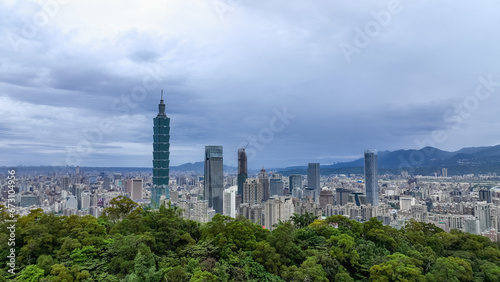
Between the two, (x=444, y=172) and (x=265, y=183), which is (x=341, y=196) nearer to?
(x=265, y=183)

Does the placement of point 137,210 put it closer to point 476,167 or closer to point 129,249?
point 129,249

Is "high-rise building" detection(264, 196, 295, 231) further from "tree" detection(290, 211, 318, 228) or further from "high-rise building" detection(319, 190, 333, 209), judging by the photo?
"high-rise building" detection(319, 190, 333, 209)

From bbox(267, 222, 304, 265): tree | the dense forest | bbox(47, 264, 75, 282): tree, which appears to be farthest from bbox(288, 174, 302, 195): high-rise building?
bbox(47, 264, 75, 282): tree

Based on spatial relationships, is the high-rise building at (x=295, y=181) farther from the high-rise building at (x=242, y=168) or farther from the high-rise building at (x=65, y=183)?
the high-rise building at (x=65, y=183)

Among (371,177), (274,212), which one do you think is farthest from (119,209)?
(371,177)

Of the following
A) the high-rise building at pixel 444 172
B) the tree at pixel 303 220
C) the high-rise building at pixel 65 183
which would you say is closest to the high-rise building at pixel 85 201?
the high-rise building at pixel 65 183
